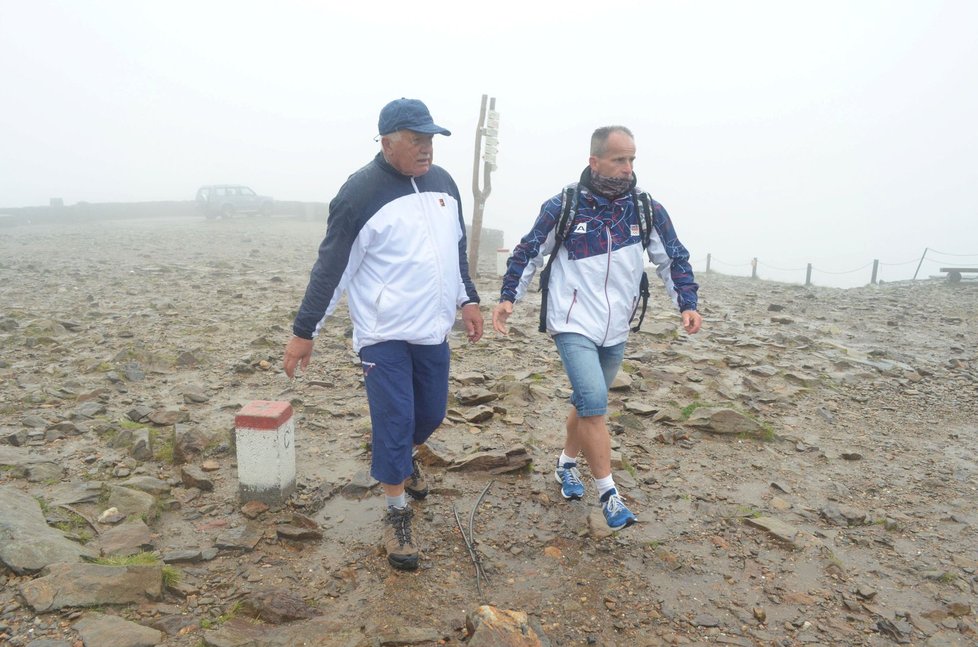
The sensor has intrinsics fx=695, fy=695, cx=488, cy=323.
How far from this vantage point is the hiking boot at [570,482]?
399 cm

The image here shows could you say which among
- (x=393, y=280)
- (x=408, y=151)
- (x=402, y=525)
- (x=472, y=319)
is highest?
(x=408, y=151)

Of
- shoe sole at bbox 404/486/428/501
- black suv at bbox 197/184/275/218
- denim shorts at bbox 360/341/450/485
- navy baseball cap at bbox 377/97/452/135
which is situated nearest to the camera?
navy baseball cap at bbox 377/97/452/135

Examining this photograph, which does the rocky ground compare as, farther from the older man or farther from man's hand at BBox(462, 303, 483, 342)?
man's hand at BBox(462, 303, 483, 342)

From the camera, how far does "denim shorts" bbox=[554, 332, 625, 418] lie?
3490 millimetres

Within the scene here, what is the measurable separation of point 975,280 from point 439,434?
1653cm

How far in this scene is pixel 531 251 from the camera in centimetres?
369

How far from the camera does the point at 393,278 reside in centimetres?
326

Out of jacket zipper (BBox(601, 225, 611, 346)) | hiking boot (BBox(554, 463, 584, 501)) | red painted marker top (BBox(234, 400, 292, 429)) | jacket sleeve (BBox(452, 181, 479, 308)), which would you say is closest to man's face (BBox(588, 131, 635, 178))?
jacket zipper (BBox(601, 225, 611, 346))

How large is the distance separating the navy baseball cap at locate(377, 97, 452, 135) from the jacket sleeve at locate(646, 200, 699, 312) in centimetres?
125

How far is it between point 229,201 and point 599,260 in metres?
28.5

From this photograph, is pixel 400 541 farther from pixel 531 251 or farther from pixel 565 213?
pixel 565 213

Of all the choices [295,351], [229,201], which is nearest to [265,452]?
[295,351]

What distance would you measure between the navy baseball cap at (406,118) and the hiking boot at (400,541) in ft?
5.95

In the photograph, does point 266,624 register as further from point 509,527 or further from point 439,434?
point 439,434
